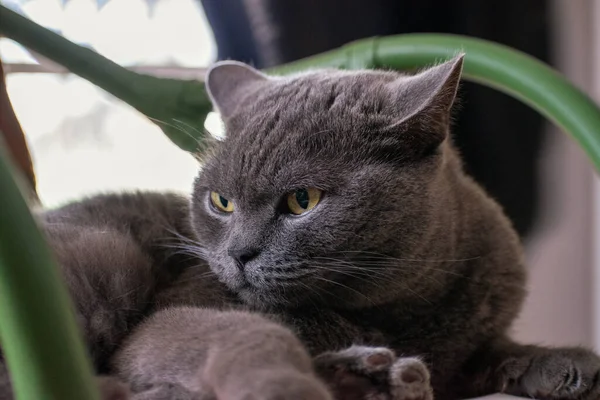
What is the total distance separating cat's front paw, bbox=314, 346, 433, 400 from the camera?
2.52ft

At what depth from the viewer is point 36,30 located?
49.9 inches

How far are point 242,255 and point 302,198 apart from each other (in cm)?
12

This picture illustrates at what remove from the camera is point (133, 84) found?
1.33 m

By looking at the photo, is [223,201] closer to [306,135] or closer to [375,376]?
[306,135]

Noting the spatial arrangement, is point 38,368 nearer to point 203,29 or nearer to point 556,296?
point 203,29

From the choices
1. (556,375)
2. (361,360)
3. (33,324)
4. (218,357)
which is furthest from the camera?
(556,375)

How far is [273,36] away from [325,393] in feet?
4.54

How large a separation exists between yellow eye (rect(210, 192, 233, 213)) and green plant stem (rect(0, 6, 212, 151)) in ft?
0.71

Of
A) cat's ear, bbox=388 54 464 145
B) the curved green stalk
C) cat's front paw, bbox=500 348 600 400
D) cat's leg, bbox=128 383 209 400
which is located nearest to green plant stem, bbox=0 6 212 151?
the curved green stalk

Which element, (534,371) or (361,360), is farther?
(534,371)

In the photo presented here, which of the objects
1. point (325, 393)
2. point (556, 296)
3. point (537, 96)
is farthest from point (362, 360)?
point (556, 296)

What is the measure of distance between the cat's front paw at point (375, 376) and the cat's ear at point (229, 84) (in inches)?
23.0

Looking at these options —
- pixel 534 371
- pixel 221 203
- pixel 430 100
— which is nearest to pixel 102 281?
pixel 221 203

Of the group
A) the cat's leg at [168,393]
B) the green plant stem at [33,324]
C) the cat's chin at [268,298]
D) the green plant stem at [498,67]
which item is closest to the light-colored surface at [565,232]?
the green plant stem at [498,67]
